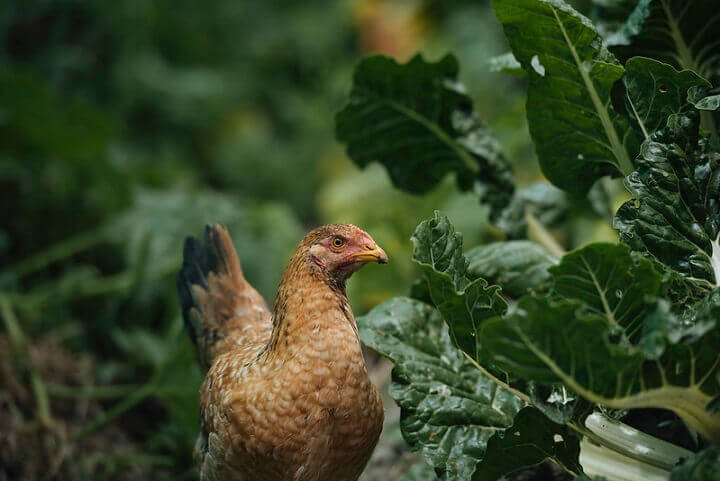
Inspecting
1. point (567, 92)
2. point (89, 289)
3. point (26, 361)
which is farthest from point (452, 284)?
point (89, 289)

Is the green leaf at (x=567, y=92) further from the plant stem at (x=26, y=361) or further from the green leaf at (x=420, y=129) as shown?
the plant stem at (x=26, y=361)

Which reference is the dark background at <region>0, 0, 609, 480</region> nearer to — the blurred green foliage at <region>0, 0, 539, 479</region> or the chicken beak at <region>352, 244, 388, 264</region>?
the blurred green foliage at <region>0, 0, 539, 479</region>

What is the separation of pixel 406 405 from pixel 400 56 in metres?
3.64

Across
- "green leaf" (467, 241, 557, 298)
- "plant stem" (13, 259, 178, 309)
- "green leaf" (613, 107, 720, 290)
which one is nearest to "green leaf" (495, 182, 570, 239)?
"green leaf" (467, 241, 557, 298)

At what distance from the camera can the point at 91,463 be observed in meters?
2.56

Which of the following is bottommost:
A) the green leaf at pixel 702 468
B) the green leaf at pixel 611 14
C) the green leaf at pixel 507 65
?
the green leaf at pixel 702 468

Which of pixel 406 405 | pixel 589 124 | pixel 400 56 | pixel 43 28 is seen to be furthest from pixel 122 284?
Answer: pixel 43 28

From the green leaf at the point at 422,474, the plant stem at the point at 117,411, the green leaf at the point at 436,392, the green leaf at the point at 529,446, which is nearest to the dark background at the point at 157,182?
the plant stem at the point at 117,411

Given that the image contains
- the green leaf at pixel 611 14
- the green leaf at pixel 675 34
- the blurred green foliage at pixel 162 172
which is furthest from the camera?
the blurred green foliage at pixel 162 172

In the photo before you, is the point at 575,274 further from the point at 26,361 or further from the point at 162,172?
the point at 162,172

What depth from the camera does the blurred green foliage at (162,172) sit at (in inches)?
117

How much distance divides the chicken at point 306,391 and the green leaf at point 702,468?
61 cm

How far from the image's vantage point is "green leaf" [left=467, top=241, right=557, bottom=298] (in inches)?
78.4

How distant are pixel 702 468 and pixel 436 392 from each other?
611 mm
